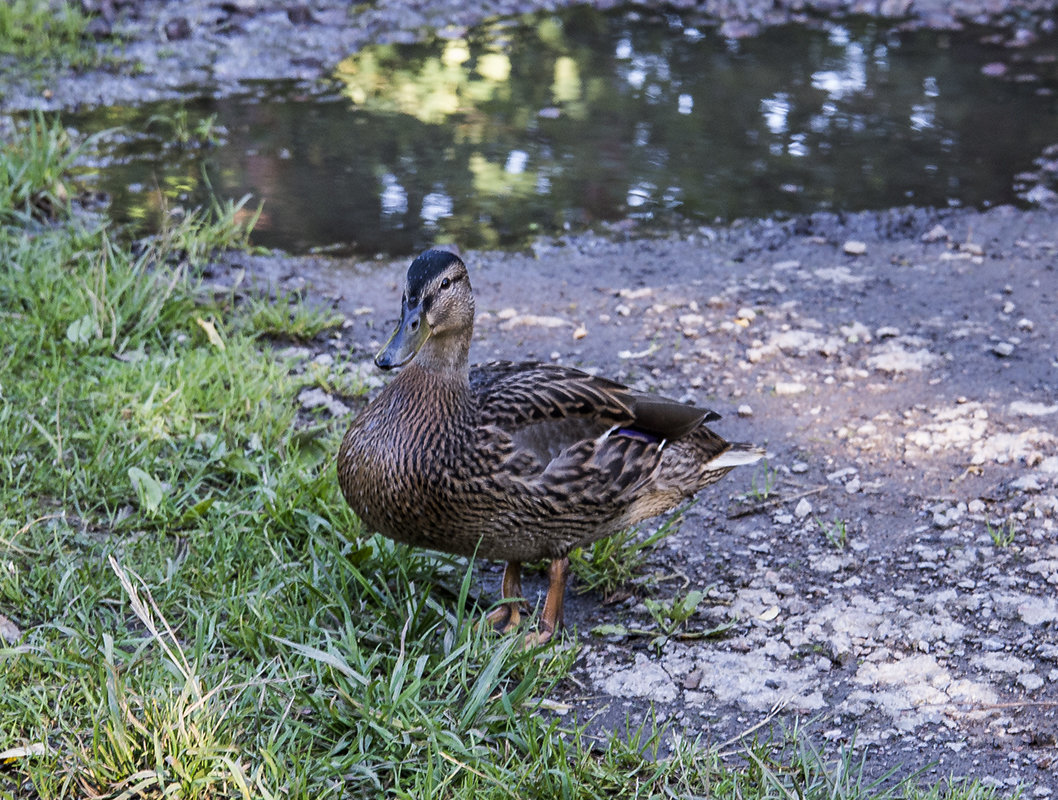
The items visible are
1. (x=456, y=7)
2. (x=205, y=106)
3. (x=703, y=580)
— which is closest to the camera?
(x=703, y=580)

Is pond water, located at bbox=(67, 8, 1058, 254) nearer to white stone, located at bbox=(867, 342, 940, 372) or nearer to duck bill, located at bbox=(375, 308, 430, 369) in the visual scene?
white stone, located at bbox=(867, 342, 940, 372)

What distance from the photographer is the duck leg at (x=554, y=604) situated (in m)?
3.30

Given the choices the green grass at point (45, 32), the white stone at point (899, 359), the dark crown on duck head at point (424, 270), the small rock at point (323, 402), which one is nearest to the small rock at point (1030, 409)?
the white stone at point (899, 359)

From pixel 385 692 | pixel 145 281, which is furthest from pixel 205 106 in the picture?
pixel 385 692

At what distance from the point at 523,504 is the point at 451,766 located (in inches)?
32.3

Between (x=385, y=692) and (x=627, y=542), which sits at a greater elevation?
(x=385, y=692)

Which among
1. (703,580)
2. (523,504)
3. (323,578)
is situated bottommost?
(703,580)

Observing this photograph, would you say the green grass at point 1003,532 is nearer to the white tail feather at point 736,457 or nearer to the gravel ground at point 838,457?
the gravel ground at point 838,457

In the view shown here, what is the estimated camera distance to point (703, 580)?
3.68 metres

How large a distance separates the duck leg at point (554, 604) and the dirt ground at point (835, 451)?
0.12 m

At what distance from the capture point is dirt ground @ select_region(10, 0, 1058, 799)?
307cm

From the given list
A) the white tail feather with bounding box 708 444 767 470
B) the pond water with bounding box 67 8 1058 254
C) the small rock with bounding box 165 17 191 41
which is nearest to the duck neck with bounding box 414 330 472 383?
the white tail feather with bounding box 708 444 767 470

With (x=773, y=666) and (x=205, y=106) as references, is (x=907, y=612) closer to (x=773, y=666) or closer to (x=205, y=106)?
(x=773, y=666)

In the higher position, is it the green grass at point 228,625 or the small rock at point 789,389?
the green grass at point 228,625
